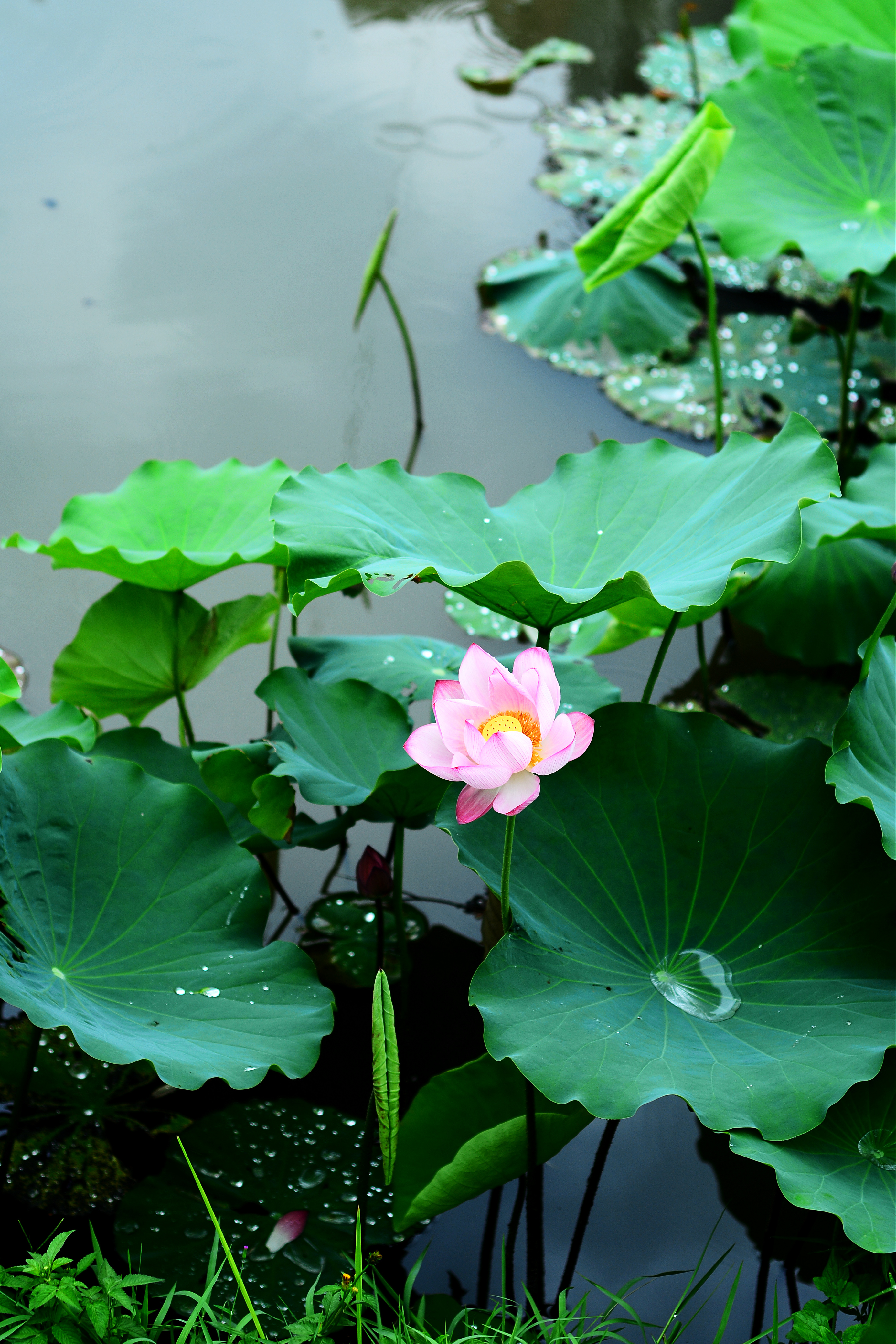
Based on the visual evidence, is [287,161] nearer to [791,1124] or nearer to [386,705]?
[386,705]

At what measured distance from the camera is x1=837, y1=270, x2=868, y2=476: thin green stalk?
2.23 metres

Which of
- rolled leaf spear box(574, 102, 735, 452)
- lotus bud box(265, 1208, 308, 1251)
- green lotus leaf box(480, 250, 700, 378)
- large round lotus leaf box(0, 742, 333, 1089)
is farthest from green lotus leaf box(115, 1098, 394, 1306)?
green lotus leaf box(480, 250, 700, 378)

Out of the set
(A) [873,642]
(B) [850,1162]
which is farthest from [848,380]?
(B) [850,1162]

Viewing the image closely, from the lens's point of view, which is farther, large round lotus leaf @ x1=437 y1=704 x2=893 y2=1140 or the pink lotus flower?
large round lotus leaf @ x1=437 y1=704 x2=893 y2=1140

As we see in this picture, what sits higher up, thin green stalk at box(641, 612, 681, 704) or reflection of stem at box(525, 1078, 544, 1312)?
thin green stalk at box(641, 612, 681, 704)

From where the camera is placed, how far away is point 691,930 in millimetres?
1272

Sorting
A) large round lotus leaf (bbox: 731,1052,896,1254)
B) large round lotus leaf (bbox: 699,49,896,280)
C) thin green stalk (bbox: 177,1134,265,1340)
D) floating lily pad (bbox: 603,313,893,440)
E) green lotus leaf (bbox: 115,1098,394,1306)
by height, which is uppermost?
large round lotus leaf (bbox: 699,49,896,280)

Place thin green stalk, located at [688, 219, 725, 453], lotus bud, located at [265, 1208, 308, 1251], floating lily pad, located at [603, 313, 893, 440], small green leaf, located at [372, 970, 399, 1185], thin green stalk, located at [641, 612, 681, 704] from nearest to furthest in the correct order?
small green leaf, located at [372, 970, 399, 1185]
lotus bud, located at [265, 1208, 308, 1251]
thin green stalk, located at [641, 612, 681, 704]
thin green stalk, located at [688, 219, 725, 453]
floating lily pad, located at [603, 313, 893, 440]

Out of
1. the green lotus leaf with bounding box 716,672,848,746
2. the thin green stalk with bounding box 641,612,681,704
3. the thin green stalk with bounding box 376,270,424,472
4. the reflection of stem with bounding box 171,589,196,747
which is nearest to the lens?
the thin green stalk with bounding box 641,612,681,704

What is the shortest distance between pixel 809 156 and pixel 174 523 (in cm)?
169

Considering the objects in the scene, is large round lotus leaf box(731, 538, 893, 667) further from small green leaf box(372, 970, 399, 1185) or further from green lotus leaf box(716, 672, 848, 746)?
small green leaf box(372, 970, 399, 1185)

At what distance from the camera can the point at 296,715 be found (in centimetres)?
147

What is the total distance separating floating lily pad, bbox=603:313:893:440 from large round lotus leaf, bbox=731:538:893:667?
76 centimetres

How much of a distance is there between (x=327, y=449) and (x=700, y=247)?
1.04 m
